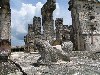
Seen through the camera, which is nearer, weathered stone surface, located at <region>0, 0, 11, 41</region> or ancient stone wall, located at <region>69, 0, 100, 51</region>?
ancient stone wall, located at <region>69, 0, 100, 51</region>

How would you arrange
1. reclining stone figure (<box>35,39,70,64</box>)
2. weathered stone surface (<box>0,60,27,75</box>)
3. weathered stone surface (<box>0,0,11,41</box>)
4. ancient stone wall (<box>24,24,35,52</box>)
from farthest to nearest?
1. ancient stone wall (<box>24,24,35,52</box>)
2. weathered stone surface (<box>0,0,11,41</box>)
3. reclining stone figure (<box>35,39,70,64</box>)
4. weathered stone surface (<box>0,60,27,75</box>)

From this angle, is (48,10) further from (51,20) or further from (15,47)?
(15,47)

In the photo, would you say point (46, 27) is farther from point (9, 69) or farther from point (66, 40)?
point (9, 69)

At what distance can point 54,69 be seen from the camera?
515 centimetres

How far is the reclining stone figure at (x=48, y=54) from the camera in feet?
19.7

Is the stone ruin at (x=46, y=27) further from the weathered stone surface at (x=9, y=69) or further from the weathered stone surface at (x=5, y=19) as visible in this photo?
the weathered stone surface at (x=9, y=69)

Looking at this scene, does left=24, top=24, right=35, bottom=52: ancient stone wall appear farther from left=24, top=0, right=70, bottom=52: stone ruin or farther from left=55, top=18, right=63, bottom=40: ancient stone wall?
left=55, top=18, right=63, bottom=40: ancient stone wall

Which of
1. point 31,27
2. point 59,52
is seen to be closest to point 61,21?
point 31,27

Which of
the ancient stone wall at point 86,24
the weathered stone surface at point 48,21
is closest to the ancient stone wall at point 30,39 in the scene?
the weathered stone surface at point 48,21

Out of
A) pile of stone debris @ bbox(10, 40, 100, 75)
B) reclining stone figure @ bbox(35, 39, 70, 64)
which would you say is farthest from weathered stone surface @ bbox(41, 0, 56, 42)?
reclining stone figure @ bbox(35, 39, 70, 64)

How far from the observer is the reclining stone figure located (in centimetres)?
601

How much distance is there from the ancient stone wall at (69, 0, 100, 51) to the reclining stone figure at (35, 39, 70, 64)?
559cm

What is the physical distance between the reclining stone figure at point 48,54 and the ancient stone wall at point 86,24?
18.3 ft

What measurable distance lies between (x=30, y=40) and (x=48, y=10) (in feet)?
9.22
